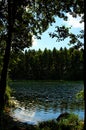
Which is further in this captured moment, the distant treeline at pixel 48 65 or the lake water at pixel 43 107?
the distant treeline at pixel 48 65

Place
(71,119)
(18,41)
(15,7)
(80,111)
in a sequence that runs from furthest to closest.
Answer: (80,111)
(18,41)
(71,119)
(15,7)

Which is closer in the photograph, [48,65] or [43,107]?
[43,107]

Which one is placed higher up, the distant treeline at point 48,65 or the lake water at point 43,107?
the distant treeline at point 48,65

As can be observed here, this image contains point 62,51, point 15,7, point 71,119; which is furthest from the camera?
point 62,51

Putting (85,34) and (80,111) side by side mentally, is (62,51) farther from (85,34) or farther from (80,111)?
(85,34)

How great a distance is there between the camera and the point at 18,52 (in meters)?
24.6

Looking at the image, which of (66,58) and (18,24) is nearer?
(18,24)

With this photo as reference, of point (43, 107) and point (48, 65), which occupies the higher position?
point (48, 65)

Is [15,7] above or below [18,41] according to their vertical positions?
above

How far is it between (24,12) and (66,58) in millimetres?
131677

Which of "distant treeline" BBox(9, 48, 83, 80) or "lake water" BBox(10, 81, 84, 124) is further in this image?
"distant treeline" BBox(9, 48, 83, 80)

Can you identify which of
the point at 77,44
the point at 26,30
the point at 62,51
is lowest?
the point at 77,44

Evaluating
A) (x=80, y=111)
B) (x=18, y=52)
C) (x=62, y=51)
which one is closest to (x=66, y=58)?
(x=62, y=51)

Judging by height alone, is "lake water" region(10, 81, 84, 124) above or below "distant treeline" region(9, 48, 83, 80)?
below
